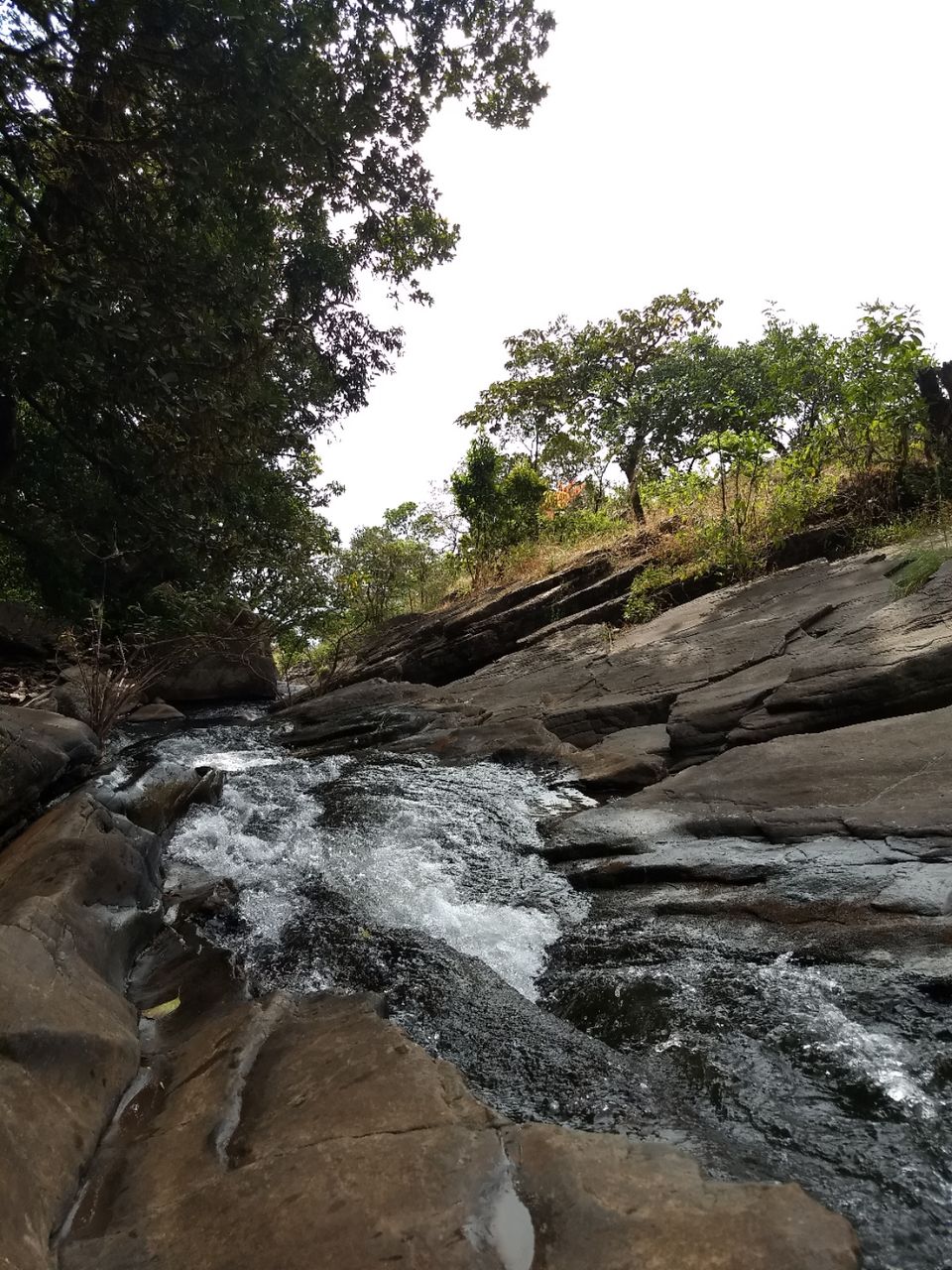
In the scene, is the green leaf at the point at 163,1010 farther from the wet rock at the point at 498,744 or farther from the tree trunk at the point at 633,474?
the tree trunk at the point at 633,474

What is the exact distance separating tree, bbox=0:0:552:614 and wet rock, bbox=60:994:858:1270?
4635 millimetres

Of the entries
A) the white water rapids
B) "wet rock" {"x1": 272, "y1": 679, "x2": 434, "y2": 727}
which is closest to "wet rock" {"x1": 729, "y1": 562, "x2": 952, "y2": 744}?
the white water rapids

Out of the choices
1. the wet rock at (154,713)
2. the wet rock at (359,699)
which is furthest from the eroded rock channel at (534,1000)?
the wet rock at (154,713)

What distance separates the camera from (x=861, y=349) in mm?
8578

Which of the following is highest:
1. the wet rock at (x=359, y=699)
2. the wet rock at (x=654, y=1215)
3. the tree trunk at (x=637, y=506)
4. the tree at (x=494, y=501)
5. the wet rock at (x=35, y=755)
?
the tree at (x=494, y=501)

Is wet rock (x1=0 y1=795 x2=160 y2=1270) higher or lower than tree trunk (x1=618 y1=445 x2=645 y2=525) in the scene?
lower

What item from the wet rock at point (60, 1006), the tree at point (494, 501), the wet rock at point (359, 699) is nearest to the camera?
the wet rock at point (60, 1006)

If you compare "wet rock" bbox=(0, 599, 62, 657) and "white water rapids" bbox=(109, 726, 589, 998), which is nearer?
"white water rapids" bbox=(109, 726, 589, 998)

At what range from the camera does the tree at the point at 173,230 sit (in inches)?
213

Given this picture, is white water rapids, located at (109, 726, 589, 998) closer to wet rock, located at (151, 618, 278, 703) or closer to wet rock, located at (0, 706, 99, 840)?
wet rock, located at (0, 706, 99, 840)

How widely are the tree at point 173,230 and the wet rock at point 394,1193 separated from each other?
4.64 m

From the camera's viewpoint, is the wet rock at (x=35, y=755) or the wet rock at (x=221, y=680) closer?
the wet rock at (x=35, y=755)

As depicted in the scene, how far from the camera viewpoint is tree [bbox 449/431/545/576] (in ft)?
55.4

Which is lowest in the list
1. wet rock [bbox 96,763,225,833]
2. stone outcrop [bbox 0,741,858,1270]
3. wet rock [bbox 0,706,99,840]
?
stone outcrop [bbox 0,741,858,1270]
